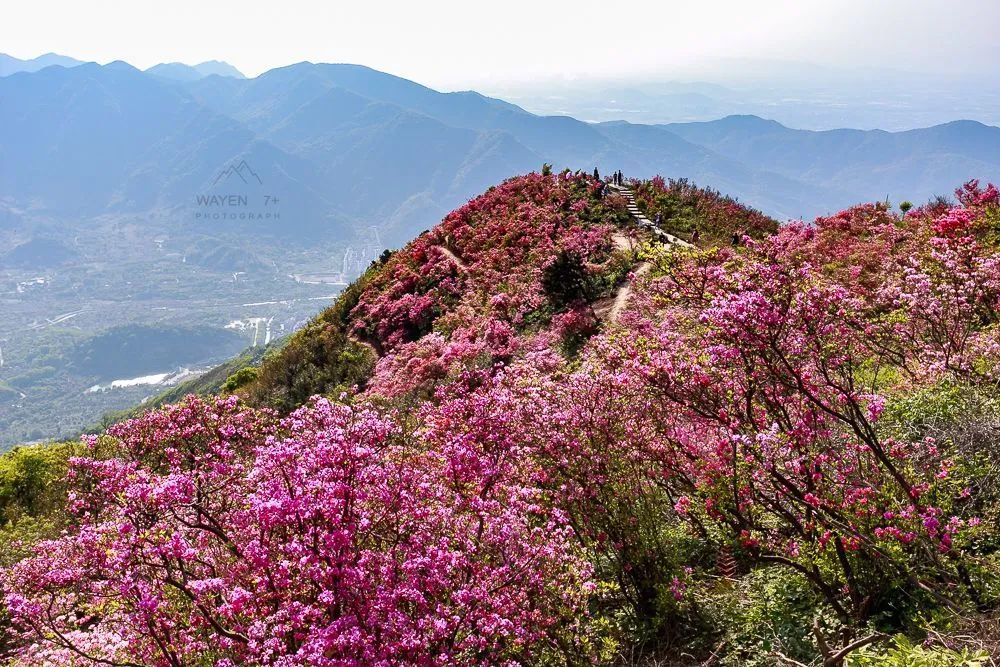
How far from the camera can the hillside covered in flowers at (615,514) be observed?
4285mm

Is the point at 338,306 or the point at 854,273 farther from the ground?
the point at 854,273

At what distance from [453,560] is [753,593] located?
11.1 feet

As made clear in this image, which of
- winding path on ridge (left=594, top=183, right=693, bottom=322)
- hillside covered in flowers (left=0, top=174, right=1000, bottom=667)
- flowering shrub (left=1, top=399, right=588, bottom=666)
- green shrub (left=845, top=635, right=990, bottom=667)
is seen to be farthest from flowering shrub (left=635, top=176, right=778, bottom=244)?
green shrub (left=845, top=635, right=990, bottom=667)

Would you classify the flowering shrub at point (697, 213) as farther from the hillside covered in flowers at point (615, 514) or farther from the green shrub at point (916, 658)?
the green shrub at point (916, 658)

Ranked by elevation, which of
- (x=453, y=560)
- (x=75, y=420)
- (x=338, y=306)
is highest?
(x=453, y=560)

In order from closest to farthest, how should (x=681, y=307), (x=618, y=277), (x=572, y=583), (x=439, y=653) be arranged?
(x=439, y=653), (x=572, y=583), (x=681, y=307), (x=618, y=277)

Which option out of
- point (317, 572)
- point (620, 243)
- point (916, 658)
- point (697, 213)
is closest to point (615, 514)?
point (916, 658)

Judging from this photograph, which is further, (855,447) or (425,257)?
(425,257)

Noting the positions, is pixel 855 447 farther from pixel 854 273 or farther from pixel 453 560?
pixel 854 273

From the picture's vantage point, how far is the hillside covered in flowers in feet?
14.1

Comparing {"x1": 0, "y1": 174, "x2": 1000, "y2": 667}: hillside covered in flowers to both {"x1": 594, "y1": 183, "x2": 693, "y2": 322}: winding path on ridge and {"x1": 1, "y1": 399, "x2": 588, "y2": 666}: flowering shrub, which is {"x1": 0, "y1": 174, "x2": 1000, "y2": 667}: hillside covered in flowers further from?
{"x1": 594, "y1": 183, "x2": 693, "y2": 322}: winding path on ridge

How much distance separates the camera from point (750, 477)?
17.5 feet

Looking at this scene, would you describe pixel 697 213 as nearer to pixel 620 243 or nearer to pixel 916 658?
pixel 620 243

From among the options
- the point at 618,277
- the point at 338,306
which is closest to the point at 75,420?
the point at 338,306
